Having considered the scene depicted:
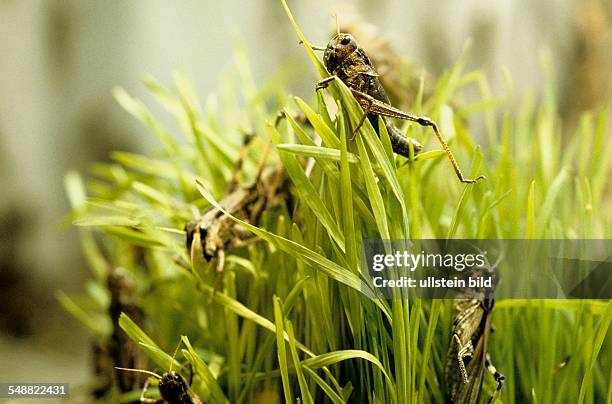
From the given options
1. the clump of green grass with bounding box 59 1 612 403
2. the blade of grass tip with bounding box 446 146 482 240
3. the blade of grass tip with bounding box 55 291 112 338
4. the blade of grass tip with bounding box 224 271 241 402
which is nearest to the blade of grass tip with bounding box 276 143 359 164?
the clump of green grass with bounding box 59 1 612 403

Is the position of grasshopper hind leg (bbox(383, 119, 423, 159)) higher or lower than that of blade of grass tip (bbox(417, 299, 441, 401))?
higher

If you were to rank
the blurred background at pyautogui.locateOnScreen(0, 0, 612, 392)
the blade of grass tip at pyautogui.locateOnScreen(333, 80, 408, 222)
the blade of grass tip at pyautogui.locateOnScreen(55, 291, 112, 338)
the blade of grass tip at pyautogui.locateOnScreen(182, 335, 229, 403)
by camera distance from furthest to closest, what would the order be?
the blurred background at pyautogui.locateOnScreen(0, 0, 612, 392) → the blade of grass tip at pyautogui.locateOnScreen(55, 291, 112, 338) → the blade of grass tip at pyautogui.locateOnScreen(182, 335, 229, 403) → the blade of grass tip at pyautogui.locateOnScreen(333, 80, 408, 222)

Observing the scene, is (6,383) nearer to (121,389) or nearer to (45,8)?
(121,389)

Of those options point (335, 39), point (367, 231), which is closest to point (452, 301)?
point (367, 231)

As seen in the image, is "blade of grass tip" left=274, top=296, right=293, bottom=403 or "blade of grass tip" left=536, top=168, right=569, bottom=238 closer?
"blade of grass tip" left=274, top=296, right=293, bottom=403

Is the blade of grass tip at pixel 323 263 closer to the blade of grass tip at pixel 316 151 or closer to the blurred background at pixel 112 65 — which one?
the blade of grass tip at pixel 316 151

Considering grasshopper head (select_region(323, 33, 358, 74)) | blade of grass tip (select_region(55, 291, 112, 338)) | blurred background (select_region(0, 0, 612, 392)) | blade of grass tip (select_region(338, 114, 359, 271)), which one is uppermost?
blurred background (select_region(0, 0, 612, 392))

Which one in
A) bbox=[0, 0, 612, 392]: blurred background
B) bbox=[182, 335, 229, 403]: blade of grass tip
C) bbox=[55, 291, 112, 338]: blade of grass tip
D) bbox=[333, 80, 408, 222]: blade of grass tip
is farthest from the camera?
bbox=[0, 0, 612, 392]: blurred background

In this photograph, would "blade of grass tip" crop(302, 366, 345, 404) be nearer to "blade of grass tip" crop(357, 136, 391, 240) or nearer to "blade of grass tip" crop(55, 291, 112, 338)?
"blade of grass tip" crop(357, 136, 391, 240)
